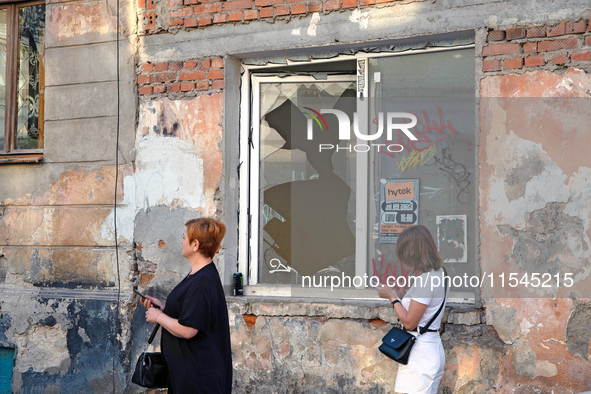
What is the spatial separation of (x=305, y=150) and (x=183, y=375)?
247 centimetres

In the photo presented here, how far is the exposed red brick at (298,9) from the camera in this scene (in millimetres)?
4508

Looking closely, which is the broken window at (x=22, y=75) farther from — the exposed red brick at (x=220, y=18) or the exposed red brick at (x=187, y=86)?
the exposed red brick at (x=220, y=18)

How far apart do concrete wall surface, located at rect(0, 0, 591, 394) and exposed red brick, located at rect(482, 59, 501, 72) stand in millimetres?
14

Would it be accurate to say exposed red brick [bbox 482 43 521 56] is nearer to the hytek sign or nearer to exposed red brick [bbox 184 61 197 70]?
the hytek sign

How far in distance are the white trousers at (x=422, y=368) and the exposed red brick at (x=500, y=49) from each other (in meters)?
2.10

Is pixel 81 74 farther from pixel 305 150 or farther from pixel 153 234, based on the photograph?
pixel 305 150

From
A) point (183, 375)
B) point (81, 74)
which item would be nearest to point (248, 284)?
point (183, 375)

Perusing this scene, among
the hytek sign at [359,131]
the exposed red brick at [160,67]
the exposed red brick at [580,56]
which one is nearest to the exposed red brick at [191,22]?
the exposed red brick at [160,67]

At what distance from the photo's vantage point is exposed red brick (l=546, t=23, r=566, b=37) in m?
Result: 3.78

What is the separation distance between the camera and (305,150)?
15.8ft

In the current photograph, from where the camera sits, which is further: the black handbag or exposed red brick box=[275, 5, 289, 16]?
exposed red brick box=[275, 5, 289, 16]

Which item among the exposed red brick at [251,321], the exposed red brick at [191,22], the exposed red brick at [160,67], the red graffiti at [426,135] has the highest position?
the exposed red brick at [191,22]

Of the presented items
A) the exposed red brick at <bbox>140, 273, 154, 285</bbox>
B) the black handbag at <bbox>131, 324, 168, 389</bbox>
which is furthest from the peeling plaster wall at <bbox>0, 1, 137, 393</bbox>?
the black handbag at <bbox>131, 324, 168, 389</bbox>

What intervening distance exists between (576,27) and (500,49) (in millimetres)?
497
